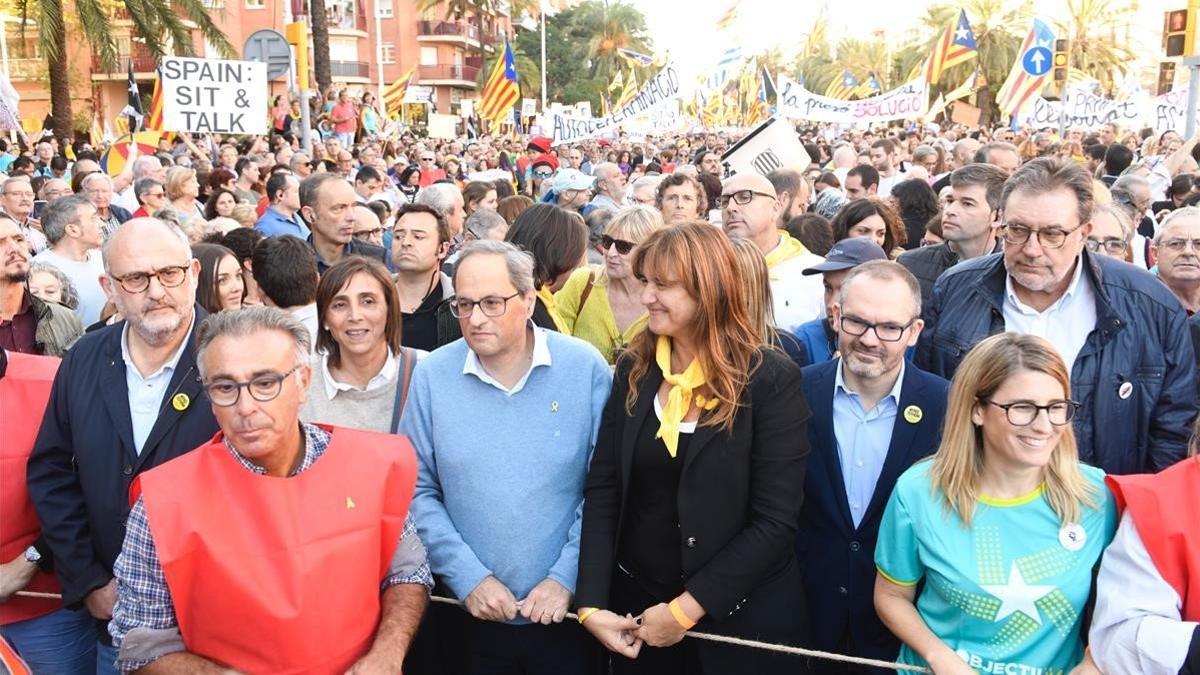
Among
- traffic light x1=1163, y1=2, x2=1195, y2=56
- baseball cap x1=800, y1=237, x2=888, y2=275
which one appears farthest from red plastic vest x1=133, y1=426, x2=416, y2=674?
traffic light x1=1163, y1=2, x2=1195, y2=56

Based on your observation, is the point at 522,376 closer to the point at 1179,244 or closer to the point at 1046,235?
the point at 1046,235

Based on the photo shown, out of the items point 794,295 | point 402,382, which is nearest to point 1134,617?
point 402,382

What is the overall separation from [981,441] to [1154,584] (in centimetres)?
57

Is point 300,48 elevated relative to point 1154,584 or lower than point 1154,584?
elevated

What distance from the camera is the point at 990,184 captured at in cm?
552

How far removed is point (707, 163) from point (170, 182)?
8362 mm

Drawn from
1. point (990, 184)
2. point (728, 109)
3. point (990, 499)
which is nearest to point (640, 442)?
point (990, 499)

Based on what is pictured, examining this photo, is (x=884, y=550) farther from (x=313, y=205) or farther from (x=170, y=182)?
(x=170, y=182)

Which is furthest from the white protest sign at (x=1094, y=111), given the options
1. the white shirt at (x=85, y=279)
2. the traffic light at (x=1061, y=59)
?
the white shirt at (x=85, y=279)

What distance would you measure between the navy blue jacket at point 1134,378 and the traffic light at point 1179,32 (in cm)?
1070

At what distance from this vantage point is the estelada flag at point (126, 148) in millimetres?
11141

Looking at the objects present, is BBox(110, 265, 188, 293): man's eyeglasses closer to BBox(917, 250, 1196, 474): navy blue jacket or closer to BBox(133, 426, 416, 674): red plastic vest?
BBox(133, 426, 416, 674): red plastic vest

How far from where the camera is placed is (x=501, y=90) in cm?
2094

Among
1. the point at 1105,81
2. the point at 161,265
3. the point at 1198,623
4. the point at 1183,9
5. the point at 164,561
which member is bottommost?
the point at 1198,623
